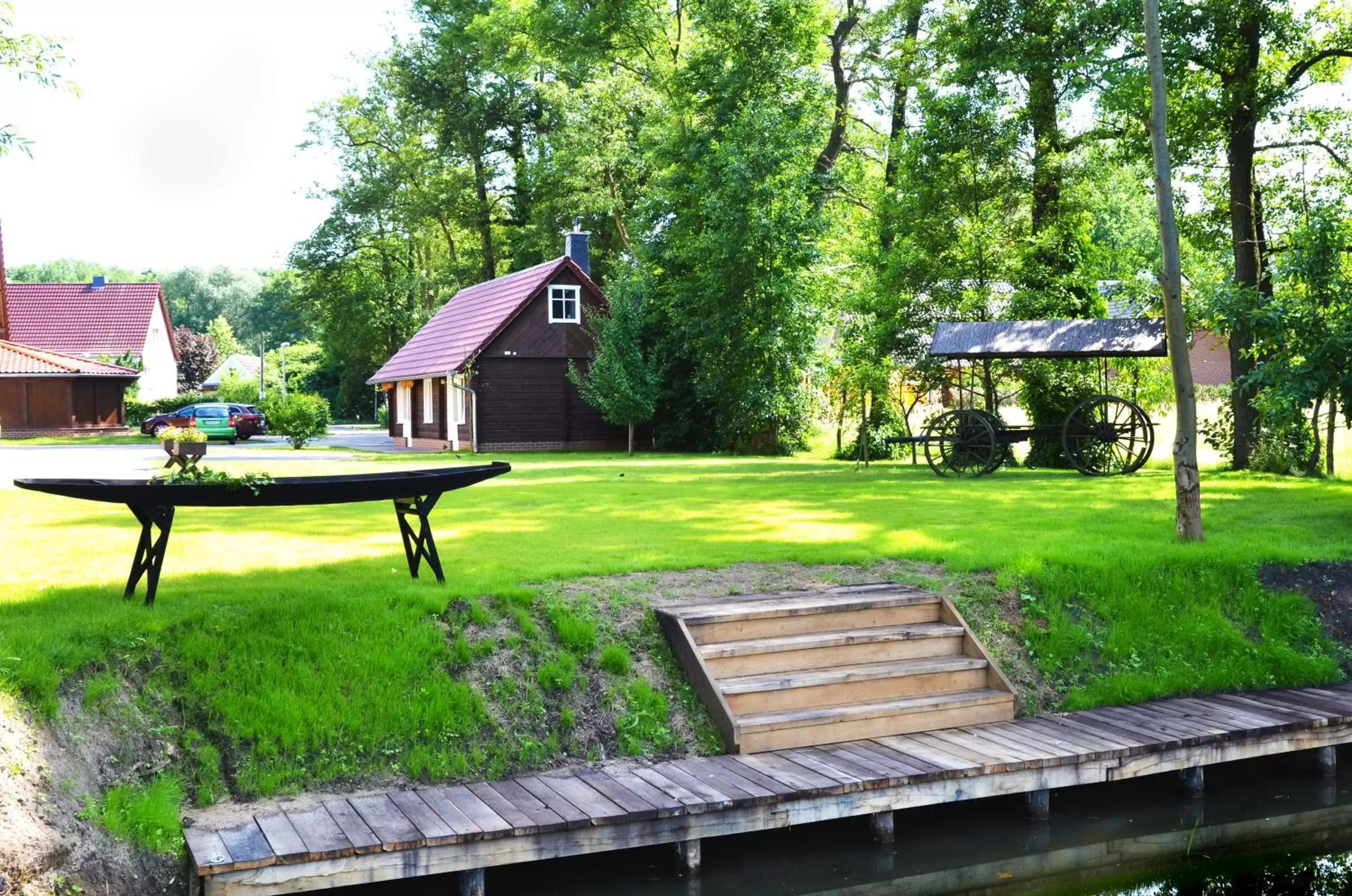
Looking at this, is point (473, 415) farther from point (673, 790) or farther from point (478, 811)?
point (478, 811)

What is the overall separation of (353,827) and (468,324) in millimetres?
31773

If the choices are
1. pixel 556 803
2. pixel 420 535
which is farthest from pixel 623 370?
pixel 556 803

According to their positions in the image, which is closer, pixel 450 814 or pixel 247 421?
pixel 450 814

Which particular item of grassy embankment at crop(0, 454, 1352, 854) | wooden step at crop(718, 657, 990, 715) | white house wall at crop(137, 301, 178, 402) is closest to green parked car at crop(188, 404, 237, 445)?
white house wall at crop(137, 301, 178, 402)

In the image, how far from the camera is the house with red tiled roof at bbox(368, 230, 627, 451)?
1340 inches

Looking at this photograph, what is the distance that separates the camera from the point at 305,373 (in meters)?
71.2

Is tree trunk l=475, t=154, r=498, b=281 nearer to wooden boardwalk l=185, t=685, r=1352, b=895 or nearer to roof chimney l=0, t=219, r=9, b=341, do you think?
roof chimney l=0, t=219, r=9, b=341

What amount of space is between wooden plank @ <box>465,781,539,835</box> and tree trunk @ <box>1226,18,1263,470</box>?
1637 cm

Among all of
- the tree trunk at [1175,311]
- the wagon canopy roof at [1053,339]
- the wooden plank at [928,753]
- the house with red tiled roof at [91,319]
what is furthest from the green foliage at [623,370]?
the house with red tiled roof at [91,319]

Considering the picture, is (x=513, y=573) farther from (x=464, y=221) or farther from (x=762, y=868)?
(x=464, y=221)

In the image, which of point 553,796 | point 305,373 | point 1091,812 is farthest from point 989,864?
point 305,373

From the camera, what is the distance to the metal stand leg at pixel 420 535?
873cm

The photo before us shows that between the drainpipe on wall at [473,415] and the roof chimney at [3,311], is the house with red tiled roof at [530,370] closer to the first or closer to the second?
the drainpipe on wall at [473,415]

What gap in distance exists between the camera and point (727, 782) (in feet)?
22.8
